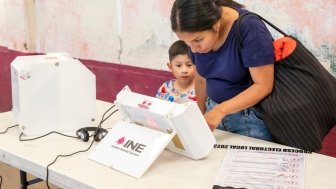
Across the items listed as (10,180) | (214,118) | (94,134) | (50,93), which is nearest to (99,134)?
(94,134)

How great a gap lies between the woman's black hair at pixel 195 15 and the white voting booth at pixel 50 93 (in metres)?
0.45

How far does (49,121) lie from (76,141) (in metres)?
0.15

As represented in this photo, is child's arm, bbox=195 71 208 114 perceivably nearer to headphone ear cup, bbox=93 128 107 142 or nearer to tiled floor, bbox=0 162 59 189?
headphone ear cup, bbox=93 128 107 142

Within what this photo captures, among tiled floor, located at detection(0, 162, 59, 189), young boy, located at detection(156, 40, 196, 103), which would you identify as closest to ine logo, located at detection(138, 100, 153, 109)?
young boy, located at detection(156, 40, 196, 103)

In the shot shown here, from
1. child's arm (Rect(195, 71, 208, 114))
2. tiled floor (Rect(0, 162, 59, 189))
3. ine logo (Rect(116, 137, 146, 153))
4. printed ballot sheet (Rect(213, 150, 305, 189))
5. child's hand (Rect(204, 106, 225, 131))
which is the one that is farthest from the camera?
tiled floor (Rect(0, 162, 59, 189))

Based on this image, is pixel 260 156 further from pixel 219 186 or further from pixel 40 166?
pixel 40 166

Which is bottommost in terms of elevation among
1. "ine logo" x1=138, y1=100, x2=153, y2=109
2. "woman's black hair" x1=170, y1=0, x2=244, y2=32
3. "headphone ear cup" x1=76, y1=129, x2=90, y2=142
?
"headphone ear cup" x1=76, y1=129, x2=90, y2=142

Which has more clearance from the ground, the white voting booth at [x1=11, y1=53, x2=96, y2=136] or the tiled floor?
the white voting booth at [x1=11, y1=53, x2=96, y2=136]

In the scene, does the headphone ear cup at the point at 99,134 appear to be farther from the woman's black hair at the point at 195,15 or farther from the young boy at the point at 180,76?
the young boy at the point at 180,76

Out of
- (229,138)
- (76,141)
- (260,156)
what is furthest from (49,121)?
(260,156)

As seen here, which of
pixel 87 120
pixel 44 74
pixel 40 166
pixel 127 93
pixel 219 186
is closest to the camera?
pixel 219 186

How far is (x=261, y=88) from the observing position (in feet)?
4.66

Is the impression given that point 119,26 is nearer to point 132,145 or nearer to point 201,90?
point 201,90

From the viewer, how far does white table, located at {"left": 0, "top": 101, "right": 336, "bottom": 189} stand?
1.17m
